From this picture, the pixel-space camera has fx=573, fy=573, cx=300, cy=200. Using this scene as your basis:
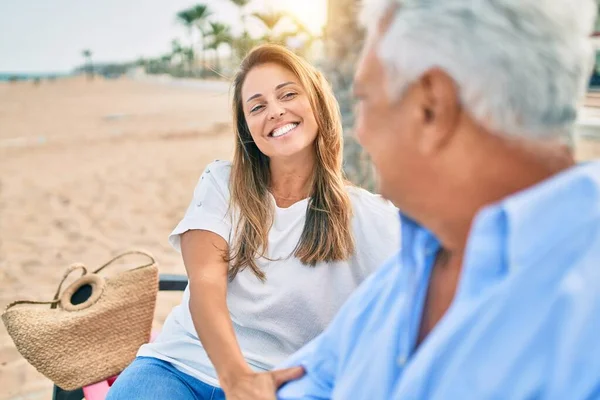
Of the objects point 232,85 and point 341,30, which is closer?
point 232,85

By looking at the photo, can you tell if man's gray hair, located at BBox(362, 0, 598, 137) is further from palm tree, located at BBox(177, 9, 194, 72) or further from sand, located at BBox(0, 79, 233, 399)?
palm tree, located at BBox(177, 9, 194, 72)

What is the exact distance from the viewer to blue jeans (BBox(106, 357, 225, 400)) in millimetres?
1914

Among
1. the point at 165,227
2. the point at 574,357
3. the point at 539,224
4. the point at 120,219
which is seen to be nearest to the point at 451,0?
the point at 539,224

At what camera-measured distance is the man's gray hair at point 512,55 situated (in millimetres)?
844

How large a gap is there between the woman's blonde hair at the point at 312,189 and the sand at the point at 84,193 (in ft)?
0.83

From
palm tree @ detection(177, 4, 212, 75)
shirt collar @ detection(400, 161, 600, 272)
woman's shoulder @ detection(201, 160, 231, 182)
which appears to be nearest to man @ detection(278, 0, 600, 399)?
shirt collar @ detection(400, 161, 600, 272)

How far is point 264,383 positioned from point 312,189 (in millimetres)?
850

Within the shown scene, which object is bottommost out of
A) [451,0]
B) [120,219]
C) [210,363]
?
[120,219]

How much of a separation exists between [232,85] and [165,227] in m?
5.17

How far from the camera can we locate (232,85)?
2266 mm

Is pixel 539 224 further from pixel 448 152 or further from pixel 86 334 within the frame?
pixel 86 334

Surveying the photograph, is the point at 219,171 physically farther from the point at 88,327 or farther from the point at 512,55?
the point at 512,55

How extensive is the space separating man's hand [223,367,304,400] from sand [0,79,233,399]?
120 cm

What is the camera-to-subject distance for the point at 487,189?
918mm
